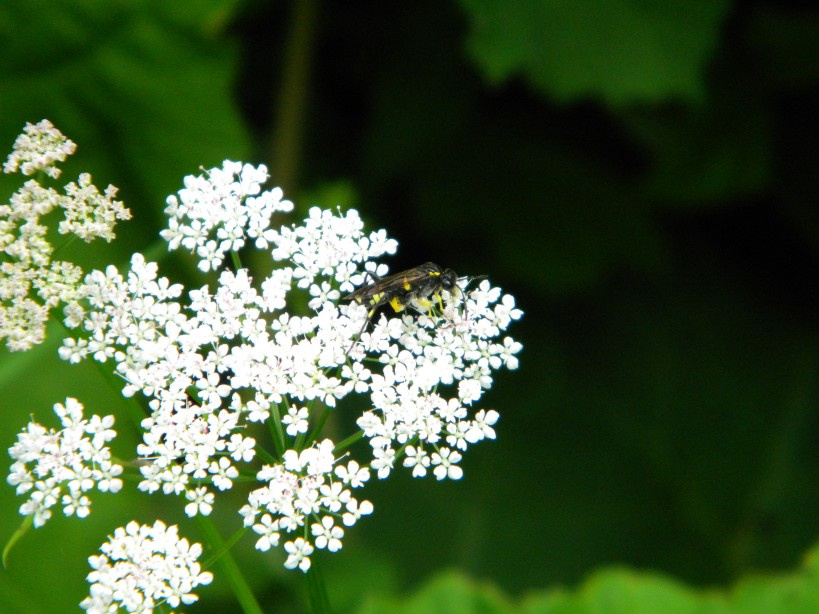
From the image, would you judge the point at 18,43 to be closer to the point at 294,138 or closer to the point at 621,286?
the point at 294,138

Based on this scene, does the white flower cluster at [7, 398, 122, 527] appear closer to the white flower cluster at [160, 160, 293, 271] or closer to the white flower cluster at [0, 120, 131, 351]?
the white flower cluster at [0, 120, 131, 351]

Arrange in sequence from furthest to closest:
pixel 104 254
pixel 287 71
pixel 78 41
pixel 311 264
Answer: pixel 287 71, pixel 78 41, pixel 104 254, pixel 311 264

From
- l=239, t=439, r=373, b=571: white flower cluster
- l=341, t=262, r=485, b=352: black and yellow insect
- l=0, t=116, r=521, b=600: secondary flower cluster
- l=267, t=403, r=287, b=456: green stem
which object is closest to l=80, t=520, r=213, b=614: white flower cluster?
l=0, t=116, r=521, b=600: secondary flower cluster

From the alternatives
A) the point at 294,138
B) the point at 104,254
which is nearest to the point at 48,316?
the point at 104,254

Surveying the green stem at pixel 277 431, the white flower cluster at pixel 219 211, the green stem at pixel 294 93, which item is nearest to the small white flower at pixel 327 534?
the green stem at pixel 277 431

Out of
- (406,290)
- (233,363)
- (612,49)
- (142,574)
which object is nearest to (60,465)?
(142,574)

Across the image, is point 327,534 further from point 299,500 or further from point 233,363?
point 233,363
